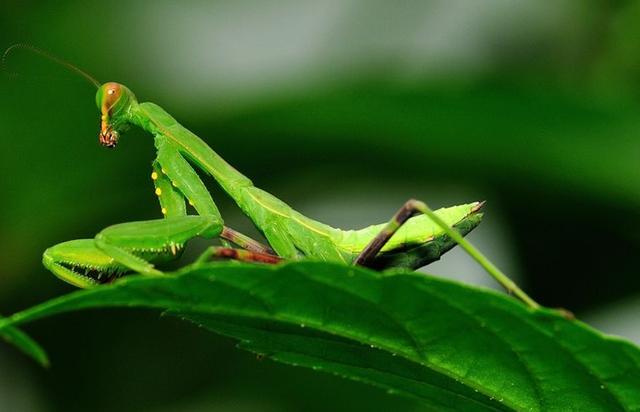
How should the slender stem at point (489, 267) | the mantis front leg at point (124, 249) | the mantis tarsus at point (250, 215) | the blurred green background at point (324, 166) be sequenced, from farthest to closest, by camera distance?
the blurred green background at point (324, 166) → the mantis tarsus at point (250, 215) → the mantis front leg at point (124, 249) → the slender stem at point (489, 267)

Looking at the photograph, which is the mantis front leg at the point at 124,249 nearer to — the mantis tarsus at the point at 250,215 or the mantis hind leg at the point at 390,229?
the mantis tarsus at the point at 250,215

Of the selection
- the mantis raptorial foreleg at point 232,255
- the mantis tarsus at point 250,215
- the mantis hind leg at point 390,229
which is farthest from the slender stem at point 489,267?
the mantis raptorial foreleg at point 232,255

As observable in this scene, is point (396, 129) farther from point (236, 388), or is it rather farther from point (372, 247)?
point (236, 388)

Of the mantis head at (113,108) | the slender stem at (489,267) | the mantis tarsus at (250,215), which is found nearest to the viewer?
the slender stem at (489,267)

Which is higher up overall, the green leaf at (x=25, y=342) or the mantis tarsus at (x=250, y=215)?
the mantis tarsus at (x=250, y=215)

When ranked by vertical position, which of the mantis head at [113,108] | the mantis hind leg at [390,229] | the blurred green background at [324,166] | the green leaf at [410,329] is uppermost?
the blurred green background at [324,166]

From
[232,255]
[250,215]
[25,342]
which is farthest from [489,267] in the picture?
[25,342]

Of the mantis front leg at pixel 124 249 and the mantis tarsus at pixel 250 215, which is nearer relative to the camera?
the mantis front leg at pixel 124 249

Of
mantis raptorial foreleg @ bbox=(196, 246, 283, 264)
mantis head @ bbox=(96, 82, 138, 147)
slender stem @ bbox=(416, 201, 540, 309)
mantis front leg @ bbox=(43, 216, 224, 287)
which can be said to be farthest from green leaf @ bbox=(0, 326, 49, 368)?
→ mantis head @ bbox=(96, 82, 138, 147)
